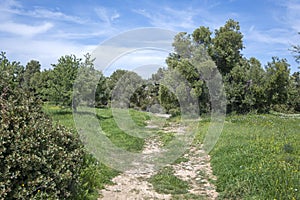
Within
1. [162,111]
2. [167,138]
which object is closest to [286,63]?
[162,111]

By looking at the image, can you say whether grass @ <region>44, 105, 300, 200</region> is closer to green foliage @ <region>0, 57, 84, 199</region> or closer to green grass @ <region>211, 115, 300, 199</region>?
green grass @ <region>211, 115, 300, 199</region>

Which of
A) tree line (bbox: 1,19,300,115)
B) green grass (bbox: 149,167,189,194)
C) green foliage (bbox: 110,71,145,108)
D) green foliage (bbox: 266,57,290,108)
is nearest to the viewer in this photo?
green grass (bbox: 149,167,189,194)

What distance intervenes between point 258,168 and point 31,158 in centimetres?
570

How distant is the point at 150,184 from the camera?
7.97 m

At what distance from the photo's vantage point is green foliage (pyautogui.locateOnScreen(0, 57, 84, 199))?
4844mm

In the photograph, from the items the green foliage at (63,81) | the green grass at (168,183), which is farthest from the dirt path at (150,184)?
the green foliage at (63,81)

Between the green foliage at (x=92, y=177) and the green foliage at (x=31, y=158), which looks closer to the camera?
the green foliage at (x=31, y=158)

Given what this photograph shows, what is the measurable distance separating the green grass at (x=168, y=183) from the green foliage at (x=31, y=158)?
2.40 meters

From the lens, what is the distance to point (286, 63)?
26.5 m

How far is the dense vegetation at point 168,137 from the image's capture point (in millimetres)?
5195

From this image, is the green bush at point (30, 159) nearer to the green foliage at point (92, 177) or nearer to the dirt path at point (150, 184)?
the green foliage at point (92, 177)

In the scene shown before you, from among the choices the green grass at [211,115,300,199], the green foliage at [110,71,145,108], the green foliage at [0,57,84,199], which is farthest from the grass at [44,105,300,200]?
the green foliage at [110,71,145,108]

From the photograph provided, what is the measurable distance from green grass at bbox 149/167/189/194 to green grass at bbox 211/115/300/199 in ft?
3.17

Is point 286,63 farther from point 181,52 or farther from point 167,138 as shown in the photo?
point 167,138
